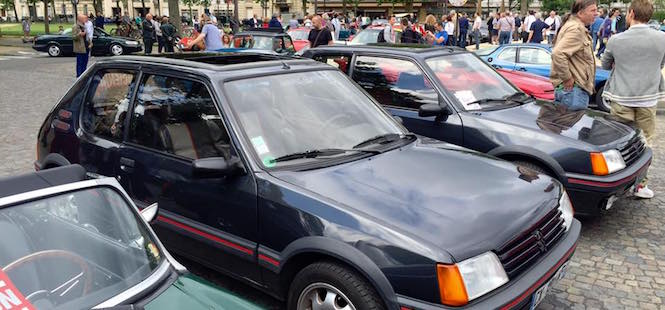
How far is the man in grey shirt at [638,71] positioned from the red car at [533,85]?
10.9ft

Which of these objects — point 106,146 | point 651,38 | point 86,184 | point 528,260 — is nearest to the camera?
point 86,184

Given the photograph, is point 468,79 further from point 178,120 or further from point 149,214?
point 149,214

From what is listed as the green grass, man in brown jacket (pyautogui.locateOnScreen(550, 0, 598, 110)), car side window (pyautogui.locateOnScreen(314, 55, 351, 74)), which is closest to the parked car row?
man in brown jacket (pyautogui.locateOnScreen(550, 0, 598, 110))

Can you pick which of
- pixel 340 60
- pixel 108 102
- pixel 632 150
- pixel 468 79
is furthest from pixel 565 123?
pixel 108 102

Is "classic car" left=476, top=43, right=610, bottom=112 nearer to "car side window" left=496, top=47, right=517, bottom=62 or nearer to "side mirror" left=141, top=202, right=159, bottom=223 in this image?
"car side window" left=496, top=47, right=517, bottom=62

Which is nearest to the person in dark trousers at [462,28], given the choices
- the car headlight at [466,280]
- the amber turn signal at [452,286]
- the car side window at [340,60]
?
the car side window at [340,60]

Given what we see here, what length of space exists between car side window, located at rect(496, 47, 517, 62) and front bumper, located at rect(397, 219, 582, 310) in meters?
9.01

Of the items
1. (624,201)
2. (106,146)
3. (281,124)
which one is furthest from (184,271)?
(624,201)

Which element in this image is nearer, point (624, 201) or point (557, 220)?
point (557, 220)

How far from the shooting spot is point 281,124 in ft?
11.0

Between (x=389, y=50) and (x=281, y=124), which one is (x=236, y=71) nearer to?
(x=281, y=124)

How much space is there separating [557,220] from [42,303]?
102 inches

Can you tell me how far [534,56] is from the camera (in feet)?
36.6

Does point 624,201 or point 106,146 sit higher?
point 106,146
